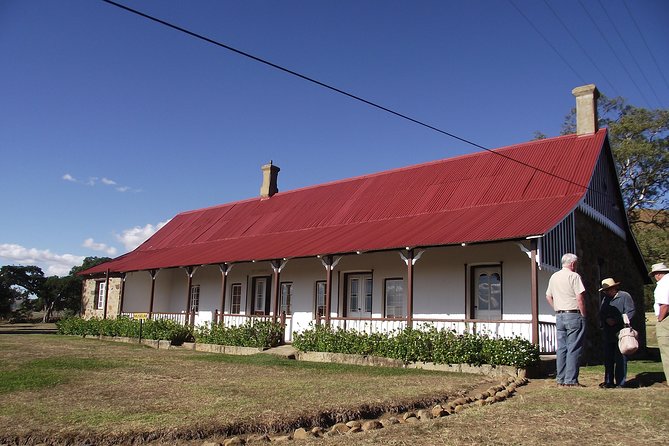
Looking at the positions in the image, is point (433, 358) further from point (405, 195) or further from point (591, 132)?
point (591, 132)

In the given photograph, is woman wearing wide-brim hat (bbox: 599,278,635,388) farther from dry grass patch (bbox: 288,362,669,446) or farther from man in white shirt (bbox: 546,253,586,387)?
dry grass patch (bbox: 288,362,669,446)

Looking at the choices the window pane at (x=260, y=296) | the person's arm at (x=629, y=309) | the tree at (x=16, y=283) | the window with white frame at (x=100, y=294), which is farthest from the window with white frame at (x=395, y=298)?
the tree at (x=16, y=283)

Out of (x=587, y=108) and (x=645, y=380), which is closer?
(x=645, y=380)

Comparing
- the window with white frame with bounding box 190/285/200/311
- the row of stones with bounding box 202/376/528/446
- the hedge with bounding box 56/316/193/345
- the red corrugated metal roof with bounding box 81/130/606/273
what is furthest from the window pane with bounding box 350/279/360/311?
the row of stones with bounding box 202/376/528/446

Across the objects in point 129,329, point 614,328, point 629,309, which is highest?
point 629,309

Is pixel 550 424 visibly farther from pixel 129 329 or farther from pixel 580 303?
pixel 129 329

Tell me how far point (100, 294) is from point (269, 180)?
952cm

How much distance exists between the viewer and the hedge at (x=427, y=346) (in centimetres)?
1140

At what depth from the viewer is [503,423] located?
6.17 meters

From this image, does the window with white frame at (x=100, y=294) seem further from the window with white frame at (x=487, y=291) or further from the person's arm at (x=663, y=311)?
the person's arm at (x=663, y=311)

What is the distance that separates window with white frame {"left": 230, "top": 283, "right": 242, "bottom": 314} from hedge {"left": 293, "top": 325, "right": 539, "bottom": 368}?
688cm

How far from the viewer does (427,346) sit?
12.8 metres

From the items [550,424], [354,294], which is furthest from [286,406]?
[354,294]

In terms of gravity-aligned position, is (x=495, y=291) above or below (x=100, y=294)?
above
